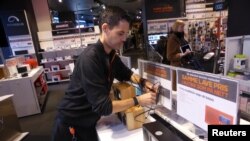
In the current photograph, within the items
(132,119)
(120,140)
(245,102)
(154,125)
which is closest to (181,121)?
(154,125)

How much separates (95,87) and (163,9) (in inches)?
241

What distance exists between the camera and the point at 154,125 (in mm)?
1181

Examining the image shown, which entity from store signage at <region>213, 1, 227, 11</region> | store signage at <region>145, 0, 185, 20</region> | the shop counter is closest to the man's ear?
the shop counter

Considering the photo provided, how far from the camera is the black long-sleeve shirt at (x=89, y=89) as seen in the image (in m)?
1.09

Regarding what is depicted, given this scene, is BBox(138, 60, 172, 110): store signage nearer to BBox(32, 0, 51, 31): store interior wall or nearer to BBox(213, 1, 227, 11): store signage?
BBox(213, 1, 227, 11): store signage

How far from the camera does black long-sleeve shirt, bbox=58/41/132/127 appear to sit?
3.58 feet

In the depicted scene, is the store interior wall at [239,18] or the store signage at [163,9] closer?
the store interior wall at [239,18]

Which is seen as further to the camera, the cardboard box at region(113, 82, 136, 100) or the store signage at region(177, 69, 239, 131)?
the cardboard box at region(113, 82, 136, 100)

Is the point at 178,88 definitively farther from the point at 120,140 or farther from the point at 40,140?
the point at 40,140

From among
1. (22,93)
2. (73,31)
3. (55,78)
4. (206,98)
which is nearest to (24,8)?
(73,31)

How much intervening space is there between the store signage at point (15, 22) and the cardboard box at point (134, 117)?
5.77m

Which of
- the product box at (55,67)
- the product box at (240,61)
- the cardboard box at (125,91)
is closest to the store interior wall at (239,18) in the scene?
the product box at (240,61)

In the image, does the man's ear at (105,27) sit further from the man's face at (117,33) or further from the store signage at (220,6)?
the store signage at (220,6)

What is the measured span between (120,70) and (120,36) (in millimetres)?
480
